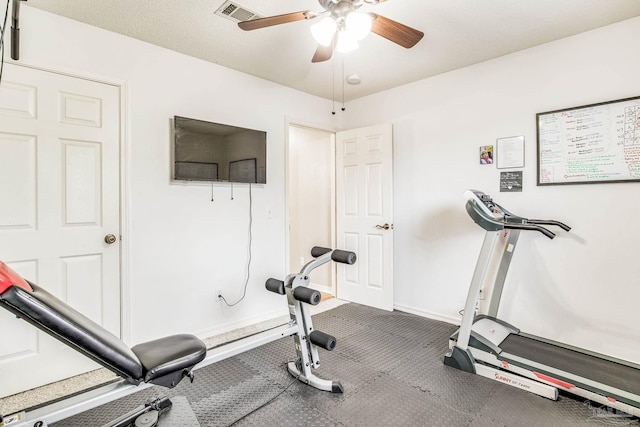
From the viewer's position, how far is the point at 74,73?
7.61 ft

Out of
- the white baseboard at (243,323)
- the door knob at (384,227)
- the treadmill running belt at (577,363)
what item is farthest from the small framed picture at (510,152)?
the white baseboard at (243,323)

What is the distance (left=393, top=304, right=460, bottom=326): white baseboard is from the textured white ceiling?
96.4 inches

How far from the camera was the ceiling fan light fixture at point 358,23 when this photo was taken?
1.72 metres

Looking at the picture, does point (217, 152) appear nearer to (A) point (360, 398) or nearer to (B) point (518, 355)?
(A) point (360, 398)

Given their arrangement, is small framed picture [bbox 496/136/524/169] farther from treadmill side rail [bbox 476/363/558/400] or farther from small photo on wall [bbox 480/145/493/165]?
treadmill side rail [bbox 476/363/558/400]

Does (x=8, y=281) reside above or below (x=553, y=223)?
below

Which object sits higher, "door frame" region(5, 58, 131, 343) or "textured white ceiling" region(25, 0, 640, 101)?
"textured white ceiling" region(25, 0, 640, 101)

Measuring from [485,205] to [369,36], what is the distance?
1.56 m

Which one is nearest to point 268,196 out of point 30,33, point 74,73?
point 74,73

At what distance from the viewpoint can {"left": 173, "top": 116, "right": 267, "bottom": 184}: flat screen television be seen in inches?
108

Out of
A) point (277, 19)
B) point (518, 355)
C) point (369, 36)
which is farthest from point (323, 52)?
point (518, 355)

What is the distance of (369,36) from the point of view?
2572 mm

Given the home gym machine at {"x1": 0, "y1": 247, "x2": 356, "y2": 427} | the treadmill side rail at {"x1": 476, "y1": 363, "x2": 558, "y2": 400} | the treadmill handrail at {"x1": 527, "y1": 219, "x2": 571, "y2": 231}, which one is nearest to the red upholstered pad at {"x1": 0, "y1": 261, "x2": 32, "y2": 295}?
the home gym machine at {"x1": 0, "y1": 247, "x2": 356, "y2": 427}

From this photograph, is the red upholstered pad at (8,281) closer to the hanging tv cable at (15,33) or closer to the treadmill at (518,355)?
the hanging tv cable at (15,33)
